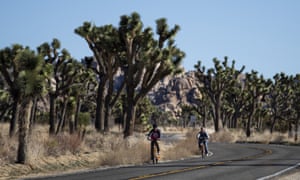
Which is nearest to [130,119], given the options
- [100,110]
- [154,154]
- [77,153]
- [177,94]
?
[100,110]

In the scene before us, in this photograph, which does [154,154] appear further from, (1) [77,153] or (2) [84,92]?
(2) [84,92]

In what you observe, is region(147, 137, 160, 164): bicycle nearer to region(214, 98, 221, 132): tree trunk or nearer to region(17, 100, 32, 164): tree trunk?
region(17, 100, 32, 164): tree trunk

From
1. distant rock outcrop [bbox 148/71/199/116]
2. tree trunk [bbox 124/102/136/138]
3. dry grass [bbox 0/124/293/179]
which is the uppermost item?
distant rock outcrop [bbox 148/71/199/116]

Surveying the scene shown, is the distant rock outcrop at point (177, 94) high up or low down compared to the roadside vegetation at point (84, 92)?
up

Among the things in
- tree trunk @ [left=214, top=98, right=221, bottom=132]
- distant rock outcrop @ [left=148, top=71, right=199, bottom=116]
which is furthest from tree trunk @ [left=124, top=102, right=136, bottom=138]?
distant rock outcrop @ [left=148, top=71, right=199, bottom=116]

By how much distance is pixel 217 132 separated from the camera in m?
47.0

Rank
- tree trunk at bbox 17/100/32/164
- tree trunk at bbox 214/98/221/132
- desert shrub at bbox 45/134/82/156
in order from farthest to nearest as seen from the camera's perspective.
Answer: tree trunk at bbox 214/98/221/132, desert shrub at bbox 45/134/82/156, tree trunk at bbox 17/100/32/164

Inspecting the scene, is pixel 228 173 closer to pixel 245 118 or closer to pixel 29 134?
→ pixel 29 134

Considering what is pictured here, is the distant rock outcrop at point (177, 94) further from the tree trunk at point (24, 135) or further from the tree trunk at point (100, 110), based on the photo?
the tree trunk at point (24, 135)

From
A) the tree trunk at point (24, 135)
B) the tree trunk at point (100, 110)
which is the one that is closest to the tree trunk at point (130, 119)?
the tree trunk at point (100, 110)

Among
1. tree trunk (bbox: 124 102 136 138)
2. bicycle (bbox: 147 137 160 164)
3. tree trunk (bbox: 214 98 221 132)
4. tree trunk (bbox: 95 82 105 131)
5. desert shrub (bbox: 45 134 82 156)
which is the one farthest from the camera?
tree trunk (bbox: 214 98 221 132)

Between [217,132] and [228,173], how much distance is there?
33.4 meters

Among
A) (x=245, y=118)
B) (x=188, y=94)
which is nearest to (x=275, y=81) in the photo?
(x=245, y=118)

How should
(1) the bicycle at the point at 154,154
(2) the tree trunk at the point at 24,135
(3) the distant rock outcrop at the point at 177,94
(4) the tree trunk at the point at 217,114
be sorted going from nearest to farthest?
(2) the tree trunk at the point at 24,135 → (1) the bicycle at the point at 154,154 → (4) the tree trunk at the point at 217,114 → (3) the distant rock outcrop at the point at 177,94
